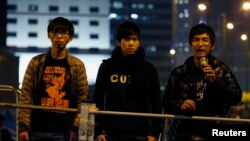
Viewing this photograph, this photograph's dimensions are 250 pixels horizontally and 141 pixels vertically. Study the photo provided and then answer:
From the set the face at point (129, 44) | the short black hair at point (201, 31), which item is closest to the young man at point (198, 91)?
the short black hair at point (201, 31)

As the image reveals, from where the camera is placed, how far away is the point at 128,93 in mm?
5102

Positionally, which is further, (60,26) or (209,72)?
(60,26)

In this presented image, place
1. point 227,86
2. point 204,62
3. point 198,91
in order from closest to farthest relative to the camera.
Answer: point 204,62, point 227,86, point 198,91

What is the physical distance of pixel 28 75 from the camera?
541 centimetres

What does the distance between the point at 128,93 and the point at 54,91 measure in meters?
0.78

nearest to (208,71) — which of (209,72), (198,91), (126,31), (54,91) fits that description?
(209,72)

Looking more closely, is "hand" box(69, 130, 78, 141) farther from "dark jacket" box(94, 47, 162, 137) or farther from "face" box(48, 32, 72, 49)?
"face" box(48, 32, 72, 49)

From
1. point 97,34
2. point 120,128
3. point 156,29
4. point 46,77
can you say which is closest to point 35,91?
point 46,77

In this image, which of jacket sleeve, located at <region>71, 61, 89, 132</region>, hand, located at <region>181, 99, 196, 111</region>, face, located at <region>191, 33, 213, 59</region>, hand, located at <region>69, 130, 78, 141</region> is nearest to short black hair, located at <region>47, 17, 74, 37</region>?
jacket sleeve, located at <region>71, 61, 89, 132</region>

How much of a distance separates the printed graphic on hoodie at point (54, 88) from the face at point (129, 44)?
2.27 feet

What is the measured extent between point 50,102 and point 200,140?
159 cm

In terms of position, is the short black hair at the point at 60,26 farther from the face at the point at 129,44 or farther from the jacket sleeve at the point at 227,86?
the jacket sleeve at the point at 227,86

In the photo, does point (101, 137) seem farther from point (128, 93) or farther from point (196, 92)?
point (196, 92)

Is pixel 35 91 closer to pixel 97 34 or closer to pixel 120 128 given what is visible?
pixel 120 128
